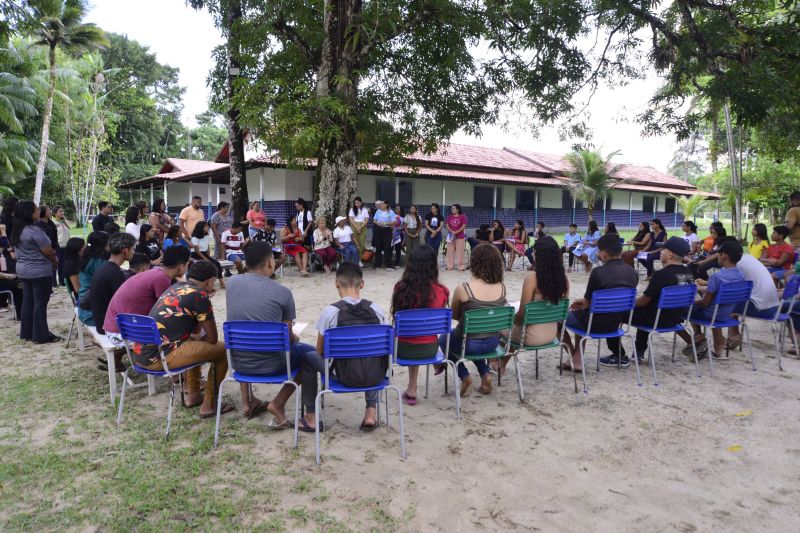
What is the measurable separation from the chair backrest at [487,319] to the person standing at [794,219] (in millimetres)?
6568

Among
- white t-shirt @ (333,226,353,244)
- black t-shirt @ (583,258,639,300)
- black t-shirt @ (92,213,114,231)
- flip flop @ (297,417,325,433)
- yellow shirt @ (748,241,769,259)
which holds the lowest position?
flip flop @ (297,417,325,433)

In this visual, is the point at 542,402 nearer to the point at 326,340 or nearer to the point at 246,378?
the point at 326,340

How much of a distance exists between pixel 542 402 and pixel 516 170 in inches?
854

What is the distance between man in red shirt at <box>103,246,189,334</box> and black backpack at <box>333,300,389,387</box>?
1.59 meters

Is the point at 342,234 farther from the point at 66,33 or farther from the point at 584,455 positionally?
the point at 66,33

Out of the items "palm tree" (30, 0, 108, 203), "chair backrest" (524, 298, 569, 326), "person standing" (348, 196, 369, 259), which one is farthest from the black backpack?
"palm tree" (30, 0, 108, 203)

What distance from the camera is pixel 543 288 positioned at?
4.56 meters

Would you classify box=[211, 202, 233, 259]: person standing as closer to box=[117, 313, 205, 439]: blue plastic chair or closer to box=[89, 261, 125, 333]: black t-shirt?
box=[89, 261, 125, 333]: black t-shirt

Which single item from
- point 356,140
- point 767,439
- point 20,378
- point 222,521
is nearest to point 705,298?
point 767,439

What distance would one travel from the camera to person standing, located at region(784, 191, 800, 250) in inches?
316

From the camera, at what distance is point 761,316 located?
5.69 meters

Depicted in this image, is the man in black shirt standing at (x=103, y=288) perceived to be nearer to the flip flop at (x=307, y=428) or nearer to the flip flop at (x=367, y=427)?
the flip flop at (x=307, y=428)

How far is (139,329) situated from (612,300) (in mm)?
3917

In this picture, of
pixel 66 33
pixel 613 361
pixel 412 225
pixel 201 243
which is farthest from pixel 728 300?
pixel 66 33
